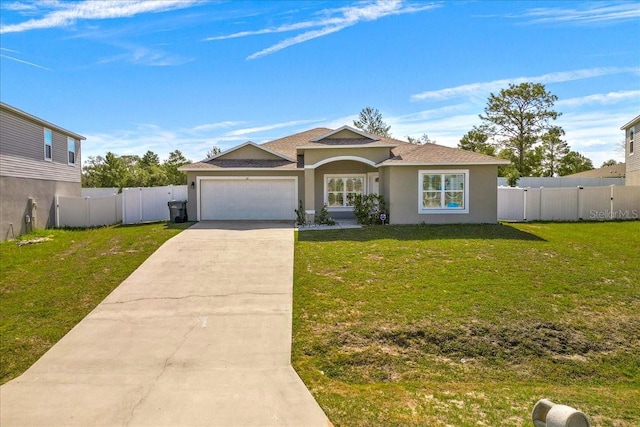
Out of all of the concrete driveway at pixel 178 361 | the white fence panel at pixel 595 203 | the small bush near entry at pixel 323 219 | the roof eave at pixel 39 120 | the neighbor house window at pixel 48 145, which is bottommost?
the concrete driveway at pixel 178 361

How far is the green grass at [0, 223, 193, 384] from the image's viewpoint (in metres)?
7.06

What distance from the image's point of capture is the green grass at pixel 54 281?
706 centimetres

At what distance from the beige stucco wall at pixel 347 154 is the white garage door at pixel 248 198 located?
1.54 metres

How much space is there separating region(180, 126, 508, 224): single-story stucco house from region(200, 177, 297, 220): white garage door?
1.8 inches

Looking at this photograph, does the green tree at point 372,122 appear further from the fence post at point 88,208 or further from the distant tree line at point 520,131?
the fence post at point 88,208

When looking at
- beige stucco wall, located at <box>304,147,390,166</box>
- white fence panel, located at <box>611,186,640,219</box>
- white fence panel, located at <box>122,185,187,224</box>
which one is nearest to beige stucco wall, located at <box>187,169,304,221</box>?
beige stucco wall, located at <box>304,147,390,166</box>

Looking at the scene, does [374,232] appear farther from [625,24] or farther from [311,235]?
[625,24]

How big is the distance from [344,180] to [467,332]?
42.3ft

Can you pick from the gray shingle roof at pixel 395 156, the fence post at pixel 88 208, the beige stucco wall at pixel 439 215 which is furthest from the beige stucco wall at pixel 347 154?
the fence post at pixel 88 208

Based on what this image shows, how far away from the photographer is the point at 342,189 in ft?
63.4

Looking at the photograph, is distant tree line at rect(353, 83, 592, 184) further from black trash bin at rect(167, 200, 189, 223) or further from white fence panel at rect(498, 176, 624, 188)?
black trash bin at rect(167, 200, 189, 223)

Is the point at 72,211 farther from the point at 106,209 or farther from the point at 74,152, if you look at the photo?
the point at 74,152

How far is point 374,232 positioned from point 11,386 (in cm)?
1083

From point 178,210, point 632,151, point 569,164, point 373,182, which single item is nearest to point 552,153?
point 569,164
